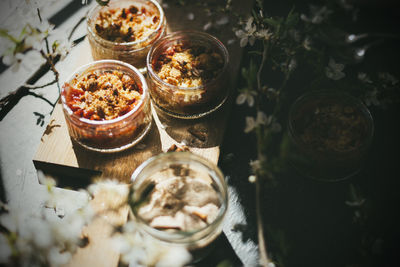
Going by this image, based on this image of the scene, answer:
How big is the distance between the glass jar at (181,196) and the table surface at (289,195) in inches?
4.9

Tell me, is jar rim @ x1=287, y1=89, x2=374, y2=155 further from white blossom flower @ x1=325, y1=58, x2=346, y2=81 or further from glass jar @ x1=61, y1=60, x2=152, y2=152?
glass jar @ x1=61, y1=60, x2=152, y2=152

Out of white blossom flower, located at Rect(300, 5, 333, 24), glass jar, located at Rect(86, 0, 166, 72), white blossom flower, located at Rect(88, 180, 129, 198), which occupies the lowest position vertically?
white blossom flower, located at Rect(88, 180, 129, 198)

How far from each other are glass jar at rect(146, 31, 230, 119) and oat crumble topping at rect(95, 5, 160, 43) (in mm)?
75

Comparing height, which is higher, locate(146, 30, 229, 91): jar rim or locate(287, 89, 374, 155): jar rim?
locate(146, 30, 229, 91): jar rim

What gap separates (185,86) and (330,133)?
35 cm

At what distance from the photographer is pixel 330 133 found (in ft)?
2.65

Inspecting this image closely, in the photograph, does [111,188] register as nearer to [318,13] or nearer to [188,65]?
[188,65]

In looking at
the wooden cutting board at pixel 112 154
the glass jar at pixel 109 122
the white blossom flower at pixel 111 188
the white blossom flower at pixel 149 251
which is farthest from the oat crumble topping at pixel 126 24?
the white blossom flower at pixel 149 251

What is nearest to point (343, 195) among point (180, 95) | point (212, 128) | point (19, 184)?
point (212, 128)

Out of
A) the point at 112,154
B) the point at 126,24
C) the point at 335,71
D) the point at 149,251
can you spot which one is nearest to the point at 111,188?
the point at 112,154

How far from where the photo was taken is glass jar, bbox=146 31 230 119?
2.84ft

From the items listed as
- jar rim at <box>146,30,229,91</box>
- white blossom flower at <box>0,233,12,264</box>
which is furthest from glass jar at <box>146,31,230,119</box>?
white blossom flower at <box>0,233,12,264</box>

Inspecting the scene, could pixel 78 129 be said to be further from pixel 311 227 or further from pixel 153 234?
pixel 311 227

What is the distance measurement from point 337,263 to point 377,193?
0.20 meters
